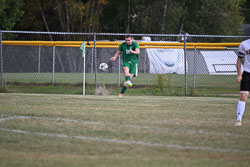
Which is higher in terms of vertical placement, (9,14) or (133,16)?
(133,16)

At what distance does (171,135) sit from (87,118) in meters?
2.23

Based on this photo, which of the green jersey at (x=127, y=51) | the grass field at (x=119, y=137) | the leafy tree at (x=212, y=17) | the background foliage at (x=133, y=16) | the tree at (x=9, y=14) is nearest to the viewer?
the grass field at (x=119, y=137)

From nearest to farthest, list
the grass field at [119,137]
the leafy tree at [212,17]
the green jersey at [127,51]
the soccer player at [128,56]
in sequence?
1. the grass field at [119,137]
2. the soccer player at [128,56]
3. the green jersey at [127,51]
4. the leafy tree at [212,17]

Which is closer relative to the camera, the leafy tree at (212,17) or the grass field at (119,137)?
the grass field at (119,137)

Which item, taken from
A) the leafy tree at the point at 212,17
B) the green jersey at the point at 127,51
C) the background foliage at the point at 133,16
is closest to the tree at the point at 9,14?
the background foliage at the point at 133,16

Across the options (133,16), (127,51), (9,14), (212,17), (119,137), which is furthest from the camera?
(212,17)

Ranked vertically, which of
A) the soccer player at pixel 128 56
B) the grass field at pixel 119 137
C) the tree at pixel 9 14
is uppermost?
the tree at pixel 9 14

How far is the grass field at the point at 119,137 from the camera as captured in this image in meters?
5.63

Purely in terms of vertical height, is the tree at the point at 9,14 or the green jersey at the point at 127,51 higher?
the tree at the point at 9,14

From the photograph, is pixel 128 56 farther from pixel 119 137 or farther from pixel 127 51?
pixel 119 137

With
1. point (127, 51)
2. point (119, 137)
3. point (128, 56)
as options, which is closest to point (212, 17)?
point (128, 56)

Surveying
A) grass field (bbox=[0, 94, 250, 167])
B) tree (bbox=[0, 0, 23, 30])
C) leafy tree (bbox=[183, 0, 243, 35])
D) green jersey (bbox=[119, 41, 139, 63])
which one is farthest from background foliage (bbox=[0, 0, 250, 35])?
grass field (bbox=[0, 94, 250, 167])

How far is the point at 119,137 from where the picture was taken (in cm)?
704

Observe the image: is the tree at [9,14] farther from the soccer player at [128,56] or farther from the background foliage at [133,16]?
the soccer player at [128,56]
